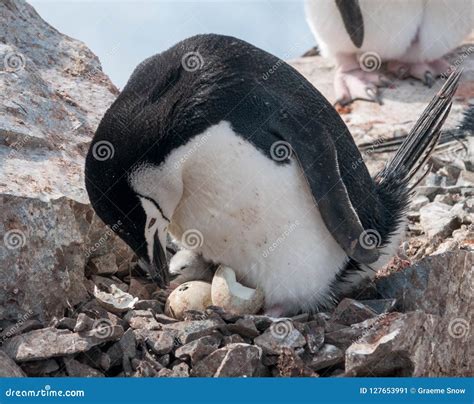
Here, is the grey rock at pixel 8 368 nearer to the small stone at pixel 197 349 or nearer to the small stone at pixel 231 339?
the small stone at pixel 197 349

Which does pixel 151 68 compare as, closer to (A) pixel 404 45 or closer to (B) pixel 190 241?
(B) pixel 190 241

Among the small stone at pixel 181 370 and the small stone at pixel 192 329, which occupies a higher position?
the small stone at pixel 192 329

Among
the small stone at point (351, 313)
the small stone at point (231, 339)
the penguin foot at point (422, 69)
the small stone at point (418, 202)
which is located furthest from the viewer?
the penguin foot at point (422, 69)

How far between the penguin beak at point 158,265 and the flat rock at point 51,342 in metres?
0.40

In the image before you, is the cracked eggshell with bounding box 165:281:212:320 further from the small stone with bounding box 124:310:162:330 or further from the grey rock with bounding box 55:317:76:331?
the grey rock with bounding box 55:317:76:331

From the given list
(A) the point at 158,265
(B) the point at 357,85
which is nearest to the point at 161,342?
(A) the point at 158,265

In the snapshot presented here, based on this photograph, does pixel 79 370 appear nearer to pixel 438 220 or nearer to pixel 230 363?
pixel 230 363

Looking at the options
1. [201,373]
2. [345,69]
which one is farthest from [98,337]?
[345,69]

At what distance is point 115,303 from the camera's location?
329cm

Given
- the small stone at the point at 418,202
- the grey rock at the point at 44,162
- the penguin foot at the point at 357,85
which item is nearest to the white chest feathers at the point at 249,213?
the grey rock at the point at 44,162

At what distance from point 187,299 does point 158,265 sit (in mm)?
152

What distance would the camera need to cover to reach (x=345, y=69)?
6.96 metres

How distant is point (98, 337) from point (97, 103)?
1.48m

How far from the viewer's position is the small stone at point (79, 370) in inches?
113
